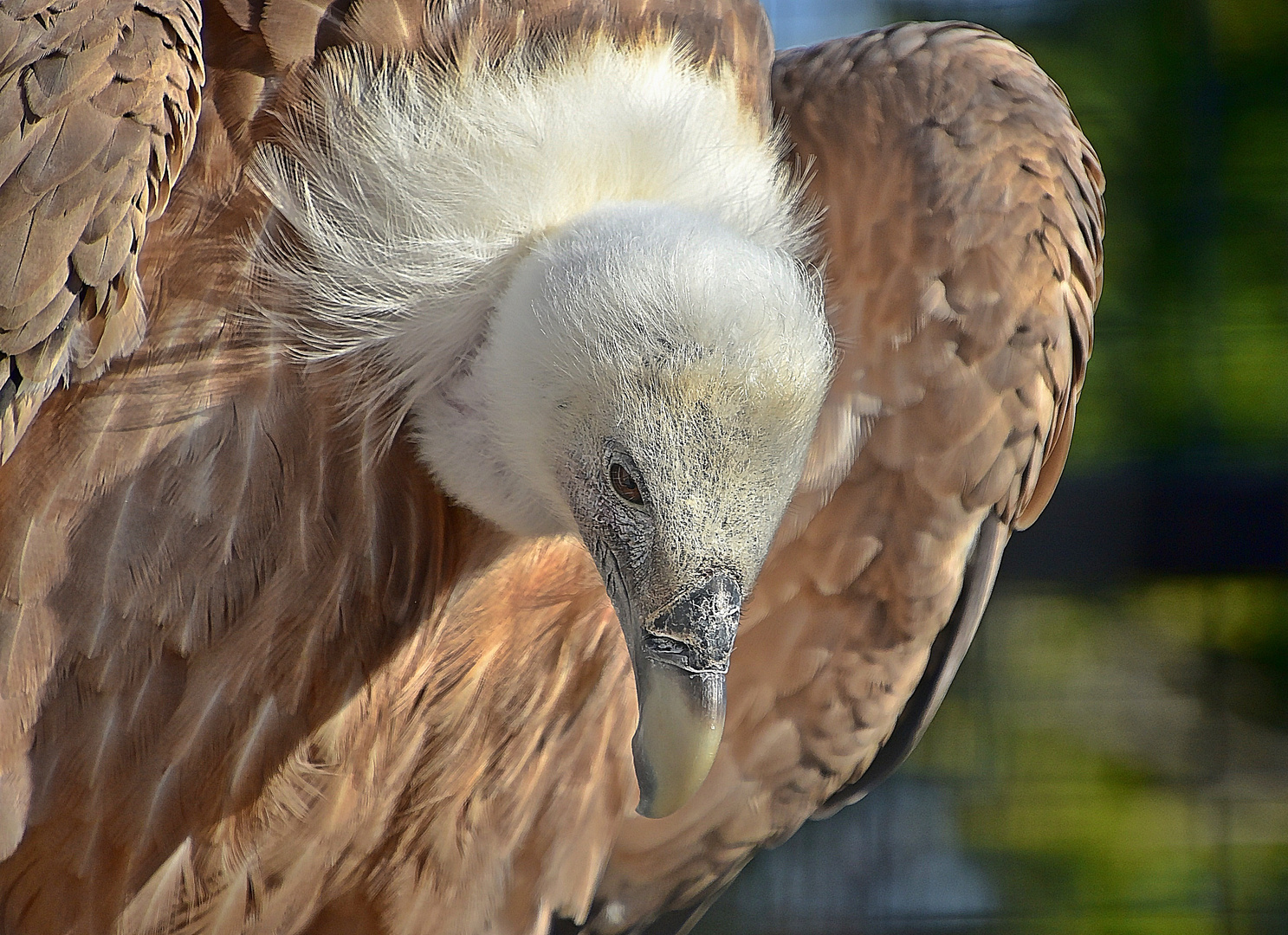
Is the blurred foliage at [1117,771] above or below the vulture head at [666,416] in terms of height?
below

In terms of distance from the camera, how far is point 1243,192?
221 centimetres

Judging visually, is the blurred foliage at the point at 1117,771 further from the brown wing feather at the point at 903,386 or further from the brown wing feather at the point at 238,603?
the brown wing feather at the point at 238,603

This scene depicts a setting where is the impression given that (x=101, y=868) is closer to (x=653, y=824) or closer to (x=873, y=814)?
(x=653, y=824)

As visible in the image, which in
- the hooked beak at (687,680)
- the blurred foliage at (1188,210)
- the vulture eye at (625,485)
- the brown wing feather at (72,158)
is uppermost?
the brown wing feather at (72,158)

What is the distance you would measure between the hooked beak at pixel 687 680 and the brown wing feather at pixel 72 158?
0.44m

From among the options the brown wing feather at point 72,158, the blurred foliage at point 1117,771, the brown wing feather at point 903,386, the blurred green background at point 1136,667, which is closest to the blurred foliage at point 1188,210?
the blurred green background at point 1136,667

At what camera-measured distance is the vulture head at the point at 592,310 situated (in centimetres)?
92

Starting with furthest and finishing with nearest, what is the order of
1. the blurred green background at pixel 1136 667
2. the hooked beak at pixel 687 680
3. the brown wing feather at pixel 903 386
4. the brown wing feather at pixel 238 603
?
1. the blurred green background at pixel 1136 667
2. the brown wing feather at pixel 903 386
3. the brown wing feather at pixel 238 603
4. the hooked beak at pixel 687 680

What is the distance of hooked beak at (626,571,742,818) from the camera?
2.99 ft

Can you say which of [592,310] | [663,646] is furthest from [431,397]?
[663,646]

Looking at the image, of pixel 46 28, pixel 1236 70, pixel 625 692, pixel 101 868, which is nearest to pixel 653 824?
pixel 625 692

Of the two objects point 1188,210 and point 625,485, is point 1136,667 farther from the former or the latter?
point 625,485

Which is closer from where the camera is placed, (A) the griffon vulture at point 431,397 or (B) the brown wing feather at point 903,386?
(A) the griffon vulture at point 431,397

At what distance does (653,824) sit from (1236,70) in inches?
60.9
